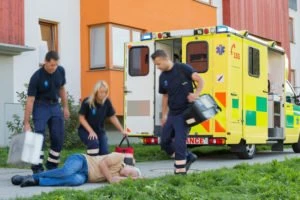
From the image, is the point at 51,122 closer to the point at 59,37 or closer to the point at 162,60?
the point at 162,60

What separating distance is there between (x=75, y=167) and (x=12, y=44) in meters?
8.71

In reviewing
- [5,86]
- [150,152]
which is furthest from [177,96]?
[5,86]

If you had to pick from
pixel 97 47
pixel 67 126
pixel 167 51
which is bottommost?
pixel 67 126

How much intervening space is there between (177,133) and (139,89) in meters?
5.17

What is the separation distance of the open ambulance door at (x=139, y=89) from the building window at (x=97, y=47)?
482cm

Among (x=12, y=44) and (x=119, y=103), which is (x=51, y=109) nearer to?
(x=12, y=44)

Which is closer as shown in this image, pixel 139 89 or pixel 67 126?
pixel 139 89

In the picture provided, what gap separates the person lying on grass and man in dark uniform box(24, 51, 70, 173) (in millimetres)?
757

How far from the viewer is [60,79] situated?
8.89m

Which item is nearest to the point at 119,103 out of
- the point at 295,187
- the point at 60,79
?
the point at 60,79

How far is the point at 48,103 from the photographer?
A: 348 inches

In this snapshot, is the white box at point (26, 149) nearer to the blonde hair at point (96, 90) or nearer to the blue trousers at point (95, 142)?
the blue trousers at point (95, 142)

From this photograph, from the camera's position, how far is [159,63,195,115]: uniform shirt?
8.70 meters

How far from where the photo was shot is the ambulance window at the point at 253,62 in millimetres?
13586
